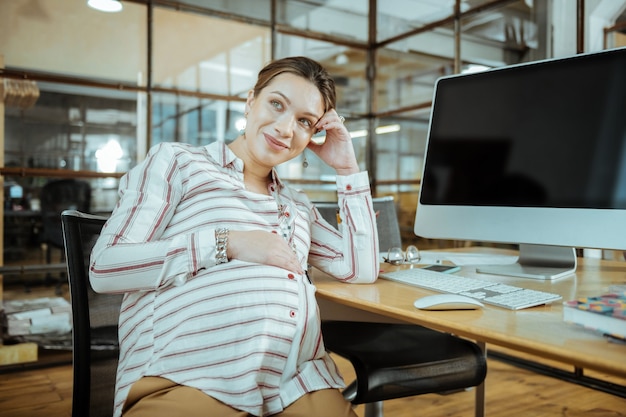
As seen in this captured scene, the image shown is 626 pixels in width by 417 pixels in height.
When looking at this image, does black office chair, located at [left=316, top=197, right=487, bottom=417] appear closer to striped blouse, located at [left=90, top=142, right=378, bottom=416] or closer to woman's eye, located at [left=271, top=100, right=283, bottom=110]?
striped blouse, located at [left=90, top=142, right=378, bottom=416]

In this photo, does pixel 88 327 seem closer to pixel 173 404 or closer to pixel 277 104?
pixel 173 404

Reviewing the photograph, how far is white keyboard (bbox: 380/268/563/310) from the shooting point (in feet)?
3.27

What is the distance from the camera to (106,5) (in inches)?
122

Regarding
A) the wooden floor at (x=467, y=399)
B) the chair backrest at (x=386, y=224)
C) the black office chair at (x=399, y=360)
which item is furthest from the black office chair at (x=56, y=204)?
the black office chair at (x=399, y=360)

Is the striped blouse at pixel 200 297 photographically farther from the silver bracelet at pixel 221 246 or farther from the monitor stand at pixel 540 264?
the monitor stand at pixel 540 264

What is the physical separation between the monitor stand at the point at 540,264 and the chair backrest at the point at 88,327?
94 cm

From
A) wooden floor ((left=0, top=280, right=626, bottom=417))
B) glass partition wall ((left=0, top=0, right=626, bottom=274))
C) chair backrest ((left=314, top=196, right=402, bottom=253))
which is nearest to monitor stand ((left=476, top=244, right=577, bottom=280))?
chair backrest ((left=314, top=196, right=402, bottom=253))

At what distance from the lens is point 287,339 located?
111cm

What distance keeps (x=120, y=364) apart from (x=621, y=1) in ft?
9.05

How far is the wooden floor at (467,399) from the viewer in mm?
2350

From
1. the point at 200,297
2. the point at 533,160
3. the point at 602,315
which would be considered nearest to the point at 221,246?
the point at 200,297

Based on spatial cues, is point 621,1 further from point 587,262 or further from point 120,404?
point 120,404

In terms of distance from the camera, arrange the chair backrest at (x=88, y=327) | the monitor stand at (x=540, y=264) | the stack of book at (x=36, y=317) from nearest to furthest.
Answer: the chair backrest at (x=88, y=327) < the monitor stand at (x=540, y=264) < the stack of book at (x=36, y=317)

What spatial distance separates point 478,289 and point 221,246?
1.76ft
